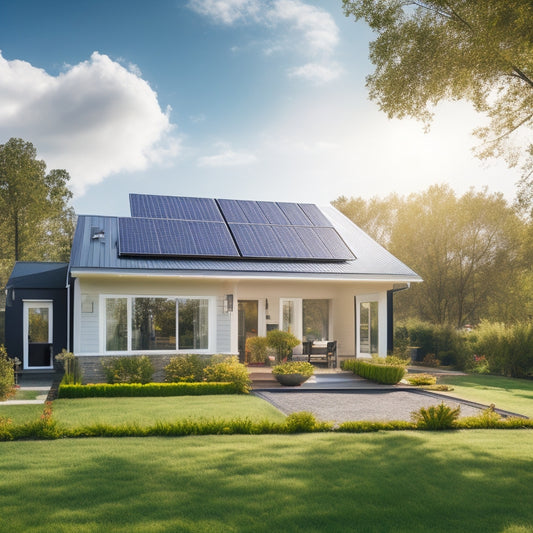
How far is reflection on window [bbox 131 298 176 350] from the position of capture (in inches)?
571

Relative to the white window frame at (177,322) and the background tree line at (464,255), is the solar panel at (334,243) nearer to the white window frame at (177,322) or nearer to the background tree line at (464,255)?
the white window frame at (177,322)

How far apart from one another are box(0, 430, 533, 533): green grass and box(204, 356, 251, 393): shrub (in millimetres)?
4970

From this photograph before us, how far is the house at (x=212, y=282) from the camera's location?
1429cm

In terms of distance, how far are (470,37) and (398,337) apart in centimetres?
1703

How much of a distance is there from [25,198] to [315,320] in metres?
18.0

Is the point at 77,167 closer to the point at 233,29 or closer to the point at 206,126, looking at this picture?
the point at 206,126

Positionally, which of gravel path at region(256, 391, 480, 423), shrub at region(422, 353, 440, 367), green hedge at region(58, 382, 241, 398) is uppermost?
green hedge at region(58, 382, 241, 398)

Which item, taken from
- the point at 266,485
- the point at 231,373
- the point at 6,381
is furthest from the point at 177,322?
the point at 266,485

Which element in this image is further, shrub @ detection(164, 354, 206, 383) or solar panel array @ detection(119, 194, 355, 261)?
solar panel array @ detection(119, 194, 355, 261)

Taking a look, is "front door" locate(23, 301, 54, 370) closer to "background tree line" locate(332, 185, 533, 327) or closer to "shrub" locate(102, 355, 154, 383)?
"shrub" locate(102, 355, 154, 383)

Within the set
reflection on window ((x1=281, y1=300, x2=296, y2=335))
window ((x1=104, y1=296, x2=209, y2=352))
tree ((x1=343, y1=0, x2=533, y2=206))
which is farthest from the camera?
reflection on window ((x1=281, y1=300, x2=296, y2=335))

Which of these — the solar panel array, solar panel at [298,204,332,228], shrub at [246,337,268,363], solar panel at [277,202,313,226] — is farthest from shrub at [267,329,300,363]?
solar panel at [298,204,332,228]

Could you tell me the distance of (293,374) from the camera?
13.8 metres

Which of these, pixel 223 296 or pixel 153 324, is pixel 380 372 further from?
pixel 153 324
